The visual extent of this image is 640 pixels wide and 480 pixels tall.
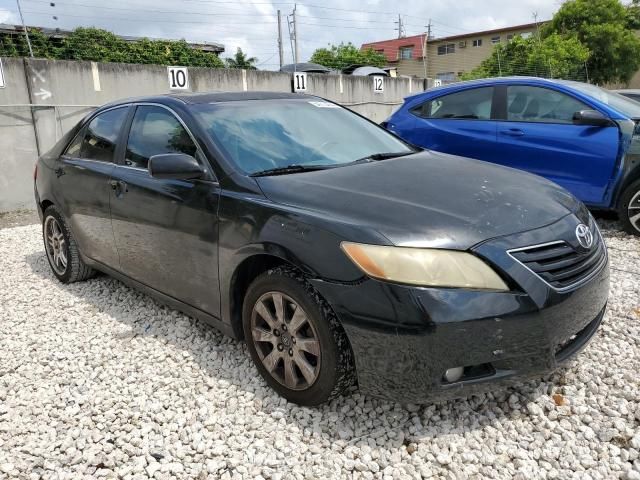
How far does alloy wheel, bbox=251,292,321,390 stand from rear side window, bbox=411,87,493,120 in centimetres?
424

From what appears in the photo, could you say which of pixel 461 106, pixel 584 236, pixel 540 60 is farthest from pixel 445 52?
pixel 584 236

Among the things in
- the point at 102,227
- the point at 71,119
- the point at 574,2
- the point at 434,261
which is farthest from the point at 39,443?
the point at 574,2

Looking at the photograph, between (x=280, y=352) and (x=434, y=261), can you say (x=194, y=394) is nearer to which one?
(x=280, y=352)

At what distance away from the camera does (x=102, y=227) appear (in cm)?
384

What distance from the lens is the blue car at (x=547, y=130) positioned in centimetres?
505

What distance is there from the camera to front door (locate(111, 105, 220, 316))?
2902 millimetres

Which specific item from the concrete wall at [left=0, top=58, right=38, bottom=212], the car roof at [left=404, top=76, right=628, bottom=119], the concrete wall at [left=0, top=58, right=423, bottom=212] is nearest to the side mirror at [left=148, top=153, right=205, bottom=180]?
the car roof at [left=404, top=76, right=628, bottom=119]

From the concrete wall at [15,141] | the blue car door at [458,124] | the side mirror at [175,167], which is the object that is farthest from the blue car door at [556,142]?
the concrete wall at [15,141]

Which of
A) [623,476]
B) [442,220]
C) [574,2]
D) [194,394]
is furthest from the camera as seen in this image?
[574,2]

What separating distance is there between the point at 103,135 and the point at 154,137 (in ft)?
2.63

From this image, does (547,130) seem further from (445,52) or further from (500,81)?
(445,52)

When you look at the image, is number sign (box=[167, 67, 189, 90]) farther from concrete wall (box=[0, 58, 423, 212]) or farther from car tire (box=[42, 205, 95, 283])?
car tire (box=[42, 205, 95, 283])

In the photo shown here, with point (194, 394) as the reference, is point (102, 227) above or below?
above

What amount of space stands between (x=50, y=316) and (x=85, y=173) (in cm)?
110
